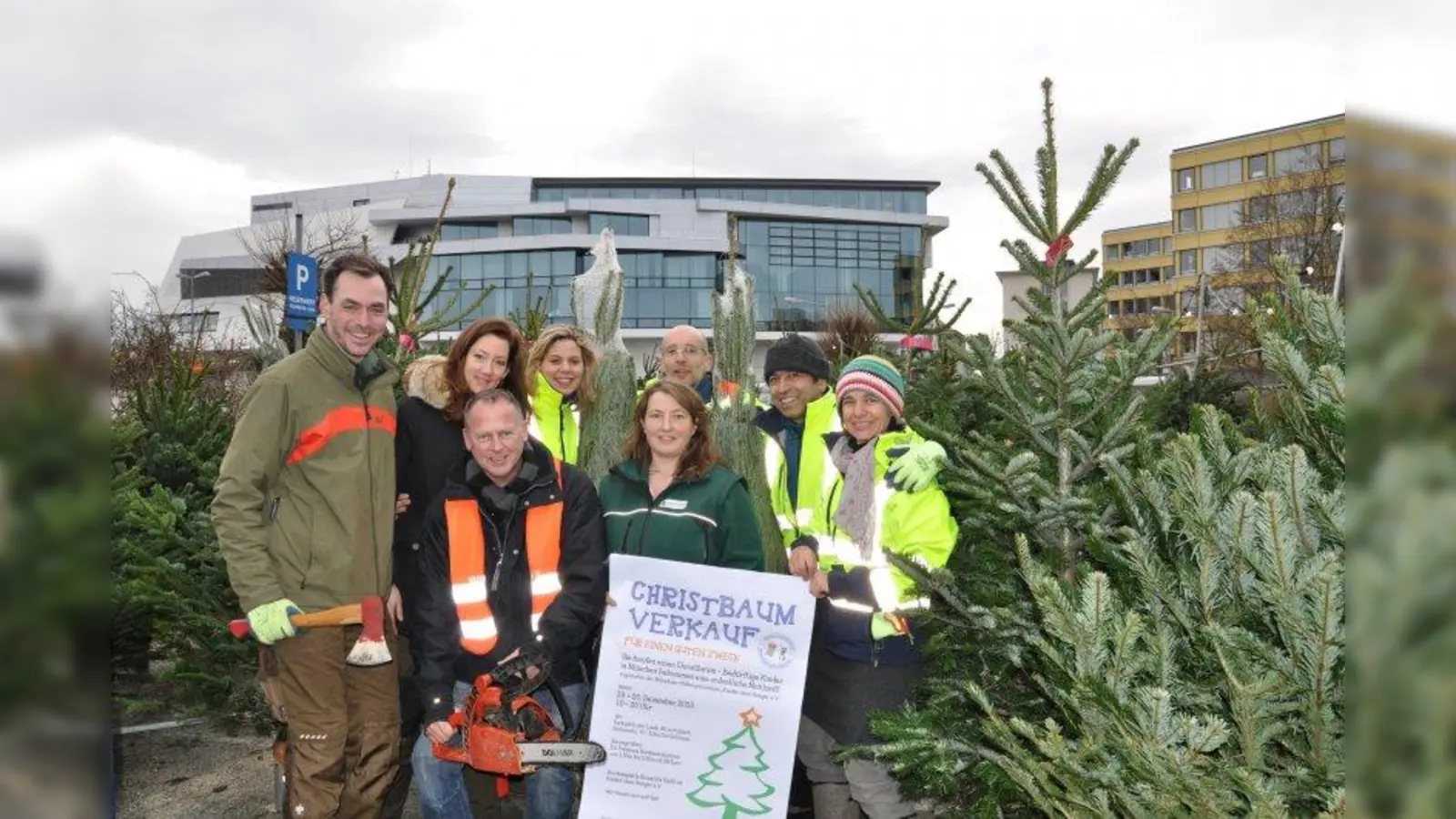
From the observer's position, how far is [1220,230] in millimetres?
92312

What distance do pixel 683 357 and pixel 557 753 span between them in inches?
85.6

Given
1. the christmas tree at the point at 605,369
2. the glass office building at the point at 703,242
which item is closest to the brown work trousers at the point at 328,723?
the christmas tree at the point at 605,369

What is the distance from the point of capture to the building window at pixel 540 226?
70938mm

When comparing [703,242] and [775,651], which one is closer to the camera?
[775,651]

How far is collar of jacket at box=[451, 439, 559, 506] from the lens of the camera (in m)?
4.18

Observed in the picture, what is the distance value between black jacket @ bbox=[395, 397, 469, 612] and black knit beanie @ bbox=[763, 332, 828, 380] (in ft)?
4.68

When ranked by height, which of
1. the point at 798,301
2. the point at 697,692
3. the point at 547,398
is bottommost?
the point at 697,692

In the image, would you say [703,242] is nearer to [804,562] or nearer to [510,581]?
[804,562]

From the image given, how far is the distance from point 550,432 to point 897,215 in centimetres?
7294

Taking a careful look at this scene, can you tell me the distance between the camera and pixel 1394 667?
0.54 metres

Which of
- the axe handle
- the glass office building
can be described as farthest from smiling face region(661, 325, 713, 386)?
the glass office building

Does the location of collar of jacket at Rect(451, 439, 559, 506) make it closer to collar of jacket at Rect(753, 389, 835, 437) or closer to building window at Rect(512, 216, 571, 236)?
collar of jacket at Rect(753, 389, 835, 437)

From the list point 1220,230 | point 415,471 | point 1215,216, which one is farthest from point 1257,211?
point 1215,216

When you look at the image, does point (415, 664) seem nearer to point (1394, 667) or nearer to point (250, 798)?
point (250, 798)
